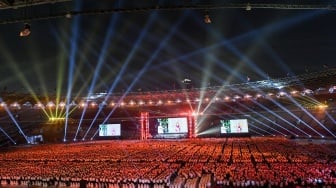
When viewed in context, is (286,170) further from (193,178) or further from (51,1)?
(51,1)

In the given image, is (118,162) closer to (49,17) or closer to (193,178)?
(193,178)

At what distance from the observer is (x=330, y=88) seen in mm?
43875

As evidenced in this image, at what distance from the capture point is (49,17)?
10195 mm

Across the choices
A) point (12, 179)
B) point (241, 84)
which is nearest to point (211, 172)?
point (12, 179)

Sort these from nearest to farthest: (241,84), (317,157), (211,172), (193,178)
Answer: (193,178)
(211,172)
(317,157)
(241,84)

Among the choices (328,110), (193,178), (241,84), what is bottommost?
(193,178)

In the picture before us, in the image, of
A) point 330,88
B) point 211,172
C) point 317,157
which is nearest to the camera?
point 211,172

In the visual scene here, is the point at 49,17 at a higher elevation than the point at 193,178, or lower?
higher

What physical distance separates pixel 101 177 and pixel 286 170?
1029cm

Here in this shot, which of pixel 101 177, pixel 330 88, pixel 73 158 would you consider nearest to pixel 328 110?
pixel 330 88

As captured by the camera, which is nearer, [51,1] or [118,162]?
[51,1]

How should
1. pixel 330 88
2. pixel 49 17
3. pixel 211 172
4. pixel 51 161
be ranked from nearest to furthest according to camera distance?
1. pixel 49 17
2. pixel 211 172
3. pixel 51 161
4. pixel 330 88

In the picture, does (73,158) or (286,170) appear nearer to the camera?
(286,170)

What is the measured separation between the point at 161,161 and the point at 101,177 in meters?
7.36
